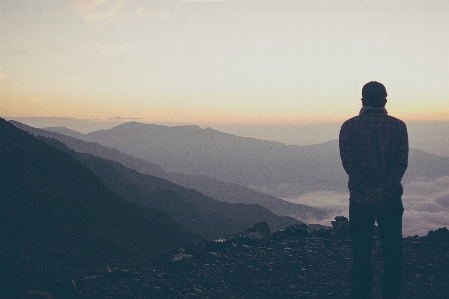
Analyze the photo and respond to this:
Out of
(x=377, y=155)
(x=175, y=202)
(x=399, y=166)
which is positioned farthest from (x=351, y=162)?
(x=175, y=202)

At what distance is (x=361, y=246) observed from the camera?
557 cm

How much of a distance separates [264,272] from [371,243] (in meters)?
3.60

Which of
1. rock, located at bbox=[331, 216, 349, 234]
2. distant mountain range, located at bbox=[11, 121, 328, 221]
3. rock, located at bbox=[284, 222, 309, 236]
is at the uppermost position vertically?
rock, located at bbox=[331, 216, 349, 234]

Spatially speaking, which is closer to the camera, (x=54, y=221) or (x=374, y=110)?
(x=374, y=110)

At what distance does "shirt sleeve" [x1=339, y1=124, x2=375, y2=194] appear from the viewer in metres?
5.45

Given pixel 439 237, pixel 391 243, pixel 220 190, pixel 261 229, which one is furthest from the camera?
pixel 220 190

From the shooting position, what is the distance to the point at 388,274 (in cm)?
565

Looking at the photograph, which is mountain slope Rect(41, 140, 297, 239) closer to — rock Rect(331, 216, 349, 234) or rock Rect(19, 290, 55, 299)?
rock Rect(331, 216, 349, 234)

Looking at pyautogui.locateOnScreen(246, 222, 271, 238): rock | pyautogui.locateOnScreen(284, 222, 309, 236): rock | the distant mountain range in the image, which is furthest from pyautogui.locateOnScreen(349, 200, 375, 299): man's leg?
the distant mountain range

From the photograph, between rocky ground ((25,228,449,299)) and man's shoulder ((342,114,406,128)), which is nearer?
man's shoulder ((342,114,406,128))

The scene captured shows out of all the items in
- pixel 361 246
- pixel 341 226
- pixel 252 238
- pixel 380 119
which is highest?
pixel 380 119

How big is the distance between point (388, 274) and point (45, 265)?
49.8 feet

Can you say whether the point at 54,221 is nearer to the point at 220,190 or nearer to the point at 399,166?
the point at 399,166

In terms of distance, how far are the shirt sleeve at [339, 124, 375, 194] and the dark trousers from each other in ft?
0.96
